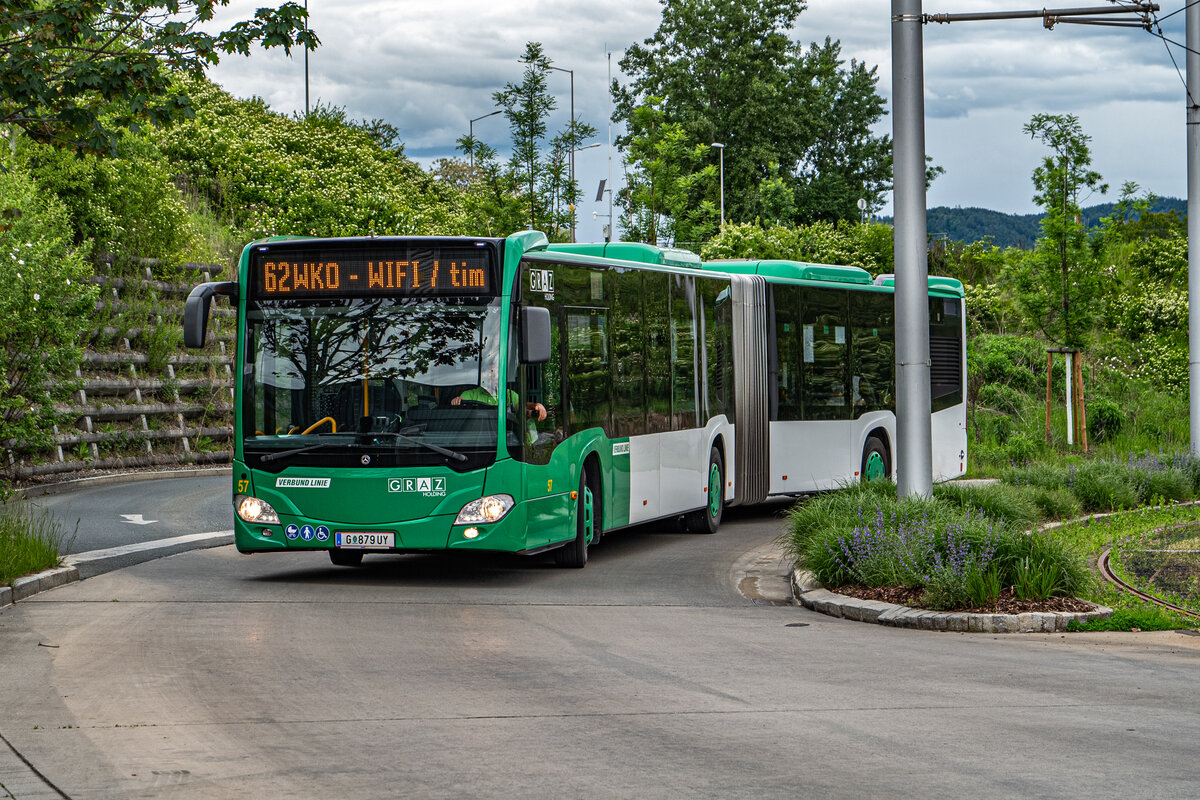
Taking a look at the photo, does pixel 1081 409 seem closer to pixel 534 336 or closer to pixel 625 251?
pixel 625 251

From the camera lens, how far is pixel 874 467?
21.1m

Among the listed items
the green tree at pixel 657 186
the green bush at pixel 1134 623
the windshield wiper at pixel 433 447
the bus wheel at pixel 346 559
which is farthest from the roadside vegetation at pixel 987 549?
the green tree at pixel 657 186

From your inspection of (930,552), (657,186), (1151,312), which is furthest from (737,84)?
(930,552)

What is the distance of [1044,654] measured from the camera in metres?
Result: 9.69

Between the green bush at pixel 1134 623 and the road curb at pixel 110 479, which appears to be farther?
the road curb at pixel 110 479

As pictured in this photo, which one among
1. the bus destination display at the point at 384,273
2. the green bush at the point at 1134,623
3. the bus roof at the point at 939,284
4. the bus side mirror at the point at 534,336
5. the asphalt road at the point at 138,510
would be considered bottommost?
the green bush at the point at 1134,623

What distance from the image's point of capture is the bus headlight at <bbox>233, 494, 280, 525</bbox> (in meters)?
12.9

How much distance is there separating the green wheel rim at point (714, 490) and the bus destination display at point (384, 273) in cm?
590

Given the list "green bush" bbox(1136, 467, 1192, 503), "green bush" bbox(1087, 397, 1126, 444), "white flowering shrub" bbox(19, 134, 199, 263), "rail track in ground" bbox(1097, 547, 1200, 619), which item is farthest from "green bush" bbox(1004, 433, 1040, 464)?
"white flowering shrub" bbox(19, 134, 199, 263)

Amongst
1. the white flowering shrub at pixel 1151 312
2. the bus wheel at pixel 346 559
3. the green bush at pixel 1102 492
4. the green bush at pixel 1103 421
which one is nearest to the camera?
the bus wheel at pixel 346 559

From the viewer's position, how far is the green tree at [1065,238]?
2617 centimetres

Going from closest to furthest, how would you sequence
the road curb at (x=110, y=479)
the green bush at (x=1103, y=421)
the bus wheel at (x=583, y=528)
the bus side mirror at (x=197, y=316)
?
the bus side mirror at (x=197, y=316), the bus wheel at (x=583, y=528), the road curb at (x=110, y=479), the green bush at (x=1103, y=421)

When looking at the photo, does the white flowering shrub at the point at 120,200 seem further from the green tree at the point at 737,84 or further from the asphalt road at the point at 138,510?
the green tree at the point at 737,84

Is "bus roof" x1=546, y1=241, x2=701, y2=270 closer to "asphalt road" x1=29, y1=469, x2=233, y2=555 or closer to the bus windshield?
the bus windshield
